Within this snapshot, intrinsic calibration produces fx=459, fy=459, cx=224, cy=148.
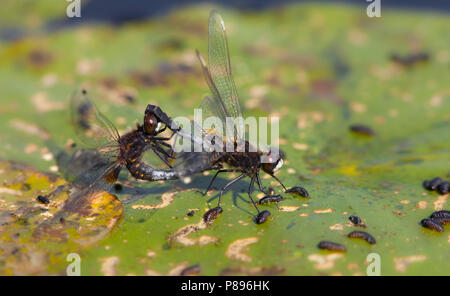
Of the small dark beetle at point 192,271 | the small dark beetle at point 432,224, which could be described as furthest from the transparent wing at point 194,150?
the small dark beetle at point 432,224

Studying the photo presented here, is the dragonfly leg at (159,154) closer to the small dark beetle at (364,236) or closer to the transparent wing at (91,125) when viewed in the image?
the transparent wing at (91,125)

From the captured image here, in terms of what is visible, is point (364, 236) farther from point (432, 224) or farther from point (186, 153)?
point (186, 153)

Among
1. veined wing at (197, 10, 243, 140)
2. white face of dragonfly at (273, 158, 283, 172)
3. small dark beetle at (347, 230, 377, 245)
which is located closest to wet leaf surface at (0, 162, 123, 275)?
veined wing at (197, 10, 243, 140)

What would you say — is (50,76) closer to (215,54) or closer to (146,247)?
(215,54)

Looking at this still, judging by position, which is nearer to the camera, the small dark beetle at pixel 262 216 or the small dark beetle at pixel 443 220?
the small dark beetle at pixel 443 220

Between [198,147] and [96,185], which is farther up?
[198,147]

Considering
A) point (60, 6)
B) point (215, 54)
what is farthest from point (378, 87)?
point (60, 6)
